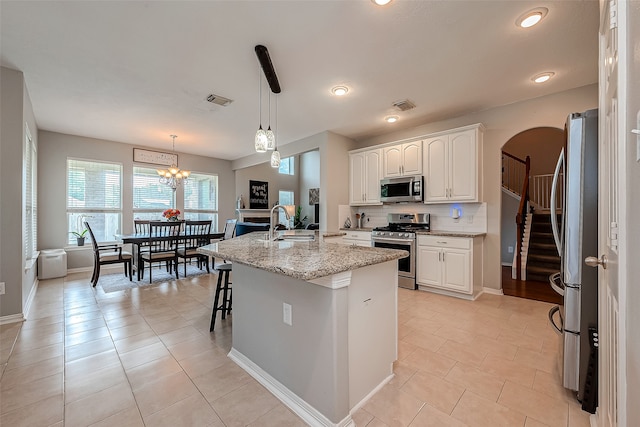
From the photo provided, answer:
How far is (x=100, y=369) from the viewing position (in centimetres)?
195

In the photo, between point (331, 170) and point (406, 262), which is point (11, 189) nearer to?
point (331, 170)

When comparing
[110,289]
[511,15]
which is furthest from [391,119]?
[110,289]

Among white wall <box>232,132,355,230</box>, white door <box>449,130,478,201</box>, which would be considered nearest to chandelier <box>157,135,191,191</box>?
white wall <box>232,132,355,230</box>

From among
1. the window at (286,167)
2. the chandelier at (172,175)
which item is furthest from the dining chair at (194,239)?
the window at (286,167)

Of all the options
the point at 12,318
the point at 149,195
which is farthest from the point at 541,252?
the point at 149,195

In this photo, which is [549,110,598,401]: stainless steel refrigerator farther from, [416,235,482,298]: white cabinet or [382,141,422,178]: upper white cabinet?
[382,141,422,178]: upper white cabinet

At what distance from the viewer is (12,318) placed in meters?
2.74

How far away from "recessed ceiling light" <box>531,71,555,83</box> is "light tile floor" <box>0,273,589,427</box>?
2.59 metres

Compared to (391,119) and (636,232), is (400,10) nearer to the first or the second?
(636,232)

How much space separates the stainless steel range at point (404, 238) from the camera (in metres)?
3.92

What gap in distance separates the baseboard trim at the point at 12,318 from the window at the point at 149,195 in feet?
10.6

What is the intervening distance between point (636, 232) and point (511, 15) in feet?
6.79

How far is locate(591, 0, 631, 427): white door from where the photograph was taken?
0.83 meters

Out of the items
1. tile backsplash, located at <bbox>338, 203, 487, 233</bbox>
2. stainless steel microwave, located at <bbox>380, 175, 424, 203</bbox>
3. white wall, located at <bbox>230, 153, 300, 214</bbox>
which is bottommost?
tile backsplash, located at <bbox>338, 203, 487, 233</bbox>
